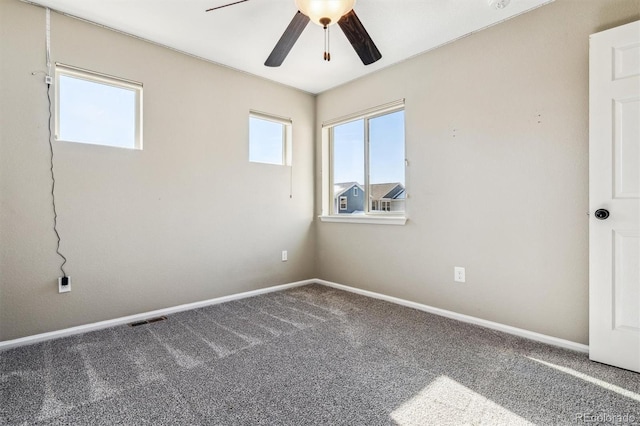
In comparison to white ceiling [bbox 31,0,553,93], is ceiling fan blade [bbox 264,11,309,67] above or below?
below

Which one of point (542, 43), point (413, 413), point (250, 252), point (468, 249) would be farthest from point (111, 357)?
point (542, 43)

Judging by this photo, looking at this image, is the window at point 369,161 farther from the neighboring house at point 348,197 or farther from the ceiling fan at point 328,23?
the ceiling fan at point 328,23

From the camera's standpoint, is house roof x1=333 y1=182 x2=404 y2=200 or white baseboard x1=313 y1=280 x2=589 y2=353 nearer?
white baseboard x1=313 y1=280 x2=589 y2=353

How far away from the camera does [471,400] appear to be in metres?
1.55

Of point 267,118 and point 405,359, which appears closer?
point 405,359

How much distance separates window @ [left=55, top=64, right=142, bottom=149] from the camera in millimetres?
2373

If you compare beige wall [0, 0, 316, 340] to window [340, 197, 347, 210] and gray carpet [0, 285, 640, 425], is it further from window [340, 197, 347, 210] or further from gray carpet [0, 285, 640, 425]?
window [340, 197, 347, 210]

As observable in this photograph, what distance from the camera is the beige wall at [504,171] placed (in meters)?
2.09

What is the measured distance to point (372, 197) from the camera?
350cm

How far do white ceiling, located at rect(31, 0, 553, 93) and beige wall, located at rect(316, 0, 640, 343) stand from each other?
19 cm

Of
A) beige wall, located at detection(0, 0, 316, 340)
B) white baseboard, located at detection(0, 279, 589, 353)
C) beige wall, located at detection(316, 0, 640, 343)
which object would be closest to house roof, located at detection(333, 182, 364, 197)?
beige wall, located at detection(0, 0, 316, 340)

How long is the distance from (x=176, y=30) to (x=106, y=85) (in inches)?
29.0

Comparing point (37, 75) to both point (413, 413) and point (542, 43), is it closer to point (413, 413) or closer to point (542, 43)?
point (413, 413)

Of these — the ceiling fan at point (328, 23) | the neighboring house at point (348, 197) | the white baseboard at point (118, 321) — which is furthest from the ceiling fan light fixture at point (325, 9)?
the white baseboard at point (118, 321)
